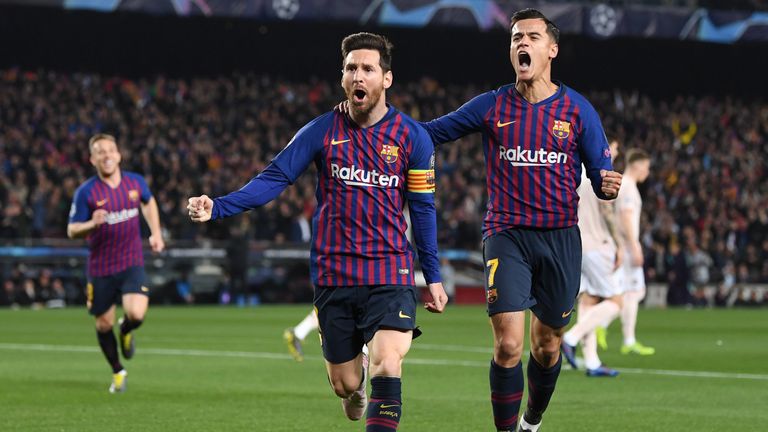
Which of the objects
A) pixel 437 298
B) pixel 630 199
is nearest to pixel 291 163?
pixel 437 298

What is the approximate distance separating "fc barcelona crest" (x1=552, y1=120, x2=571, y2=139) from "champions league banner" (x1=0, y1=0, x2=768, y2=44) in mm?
28221

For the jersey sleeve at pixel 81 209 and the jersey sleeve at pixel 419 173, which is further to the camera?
→ the jersey sleeve at pixel 81 209

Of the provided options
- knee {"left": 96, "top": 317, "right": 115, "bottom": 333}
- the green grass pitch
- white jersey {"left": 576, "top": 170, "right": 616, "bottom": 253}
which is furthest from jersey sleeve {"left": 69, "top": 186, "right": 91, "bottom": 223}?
white jersey {"left": 576, "top": 170, "right": 616, "bottom": 253}

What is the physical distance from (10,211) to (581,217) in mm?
17110

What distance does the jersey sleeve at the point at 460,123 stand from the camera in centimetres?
816

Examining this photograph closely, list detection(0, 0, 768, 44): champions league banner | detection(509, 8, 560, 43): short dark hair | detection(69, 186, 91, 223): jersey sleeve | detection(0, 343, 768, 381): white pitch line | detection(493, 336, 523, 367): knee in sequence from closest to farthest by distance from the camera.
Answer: detection(493, 336, 523, 367): knee
detection(509, 8, 560, 43): short dark hair
detection(69, 186, 91, 223): jersey sleeve
detection(0, 343, 768, 381): white pitch line
detection(0, 0, 768, 44): champions league banner

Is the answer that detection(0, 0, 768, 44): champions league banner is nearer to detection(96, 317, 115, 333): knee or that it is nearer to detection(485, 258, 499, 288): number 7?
detection(96, 317, 115, 333): knee

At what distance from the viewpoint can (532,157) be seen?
26.6ft

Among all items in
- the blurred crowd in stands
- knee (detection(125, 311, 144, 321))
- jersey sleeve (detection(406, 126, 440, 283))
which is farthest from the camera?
the blurred crowd in stands

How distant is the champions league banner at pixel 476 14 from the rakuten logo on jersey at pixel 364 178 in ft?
94.6

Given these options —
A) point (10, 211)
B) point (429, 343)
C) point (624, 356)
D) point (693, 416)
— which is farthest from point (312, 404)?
point (10, 211)

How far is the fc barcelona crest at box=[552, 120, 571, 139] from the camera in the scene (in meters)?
8.11

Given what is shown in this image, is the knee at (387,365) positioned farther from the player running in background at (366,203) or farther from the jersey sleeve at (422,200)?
the jersey sleeve at (422,200)

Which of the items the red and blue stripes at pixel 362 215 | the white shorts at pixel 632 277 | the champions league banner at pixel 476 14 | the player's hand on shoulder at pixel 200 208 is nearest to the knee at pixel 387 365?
the red and blue stripes at pixel 362 215
